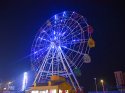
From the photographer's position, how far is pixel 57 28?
35.1m

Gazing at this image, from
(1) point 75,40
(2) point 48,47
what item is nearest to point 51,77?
(2) point 48,47

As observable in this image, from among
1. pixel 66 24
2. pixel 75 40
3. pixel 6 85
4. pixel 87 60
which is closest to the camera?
pixel 87 60

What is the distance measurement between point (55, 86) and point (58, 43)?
823 cm

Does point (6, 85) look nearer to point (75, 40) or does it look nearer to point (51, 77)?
point (51, 77)

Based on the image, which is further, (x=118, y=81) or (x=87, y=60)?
(x=118, y=81)

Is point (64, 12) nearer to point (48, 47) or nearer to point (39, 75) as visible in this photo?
point (48, 47)

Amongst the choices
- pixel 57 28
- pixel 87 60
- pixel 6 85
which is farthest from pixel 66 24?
pixel 6 85

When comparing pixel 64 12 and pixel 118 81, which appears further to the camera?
pixel 118 81

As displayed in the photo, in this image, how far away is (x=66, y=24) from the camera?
3494 centimetres

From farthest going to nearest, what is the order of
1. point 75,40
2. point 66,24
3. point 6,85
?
1. point 6,85
2. point 66,24
3. point 75,40

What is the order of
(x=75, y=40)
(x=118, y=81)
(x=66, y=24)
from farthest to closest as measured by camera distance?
(x=118, y=81) < (x=66, y=24) < (x=75, y=40)

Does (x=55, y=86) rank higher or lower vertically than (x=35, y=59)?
lower

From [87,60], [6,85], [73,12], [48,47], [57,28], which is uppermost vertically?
[73,12]

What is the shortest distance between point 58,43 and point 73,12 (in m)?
7.17
